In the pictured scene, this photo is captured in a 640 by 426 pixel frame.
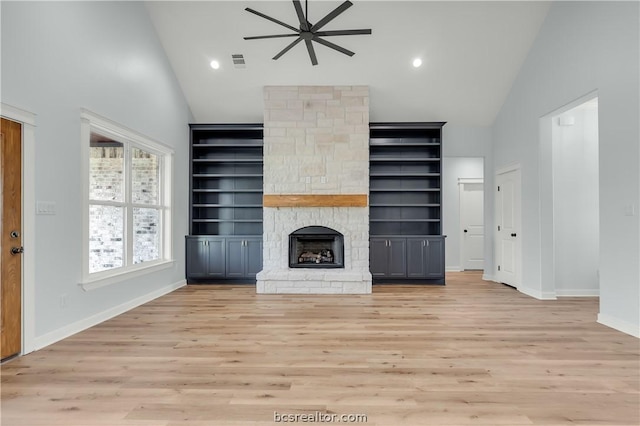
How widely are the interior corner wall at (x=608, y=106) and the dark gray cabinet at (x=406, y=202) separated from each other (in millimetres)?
1567

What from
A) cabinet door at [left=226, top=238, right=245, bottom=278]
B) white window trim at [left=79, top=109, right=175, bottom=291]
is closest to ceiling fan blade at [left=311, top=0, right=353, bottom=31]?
white window trim at [left=79, top=109, right=175, bottom=291]

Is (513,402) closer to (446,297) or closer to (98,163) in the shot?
(446,297)

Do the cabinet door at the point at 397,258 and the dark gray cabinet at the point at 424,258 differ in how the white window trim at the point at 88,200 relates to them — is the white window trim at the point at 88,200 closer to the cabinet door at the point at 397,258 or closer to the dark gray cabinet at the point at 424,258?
the cabinet door at the point at 397,258

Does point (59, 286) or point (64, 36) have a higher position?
point (64, 36)

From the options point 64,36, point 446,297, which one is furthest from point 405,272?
point 64,36

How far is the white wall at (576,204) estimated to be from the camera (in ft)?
16.5

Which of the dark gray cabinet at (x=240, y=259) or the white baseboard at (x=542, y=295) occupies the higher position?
the dark gray cabinet at (x=240, y=259)

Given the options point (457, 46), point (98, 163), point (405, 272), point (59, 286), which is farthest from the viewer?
point (405, 272)

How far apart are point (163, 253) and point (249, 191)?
181cm

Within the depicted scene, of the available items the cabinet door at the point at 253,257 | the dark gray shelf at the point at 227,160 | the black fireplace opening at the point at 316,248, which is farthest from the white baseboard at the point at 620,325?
the dark gray shelf at the point at 227,160

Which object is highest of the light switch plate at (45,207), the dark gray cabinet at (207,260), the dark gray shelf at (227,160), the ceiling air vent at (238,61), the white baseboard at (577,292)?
the ceiling air vent at (238,61)

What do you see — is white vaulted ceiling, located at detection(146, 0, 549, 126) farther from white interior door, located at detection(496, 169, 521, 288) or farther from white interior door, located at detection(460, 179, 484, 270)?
white interior door, located at detection(460, 179, 484, 270)

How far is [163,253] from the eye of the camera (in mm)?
5387

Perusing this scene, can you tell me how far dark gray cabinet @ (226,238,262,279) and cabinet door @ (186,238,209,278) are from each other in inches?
15.8
